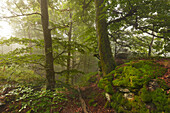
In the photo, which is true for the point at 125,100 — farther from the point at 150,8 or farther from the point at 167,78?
the point at 150,8

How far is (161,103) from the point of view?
2.44 m

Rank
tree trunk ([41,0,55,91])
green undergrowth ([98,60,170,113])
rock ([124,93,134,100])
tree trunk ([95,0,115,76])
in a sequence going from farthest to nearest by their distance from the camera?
tree trunk ([95,0,115,76]) < tree trunk ([41,0,55,91]) < rock ([124,93,134,100]) < green undergrowth ([98,60,170,113])

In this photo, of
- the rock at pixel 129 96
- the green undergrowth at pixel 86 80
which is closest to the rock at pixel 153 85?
the rock at pixel 129 96

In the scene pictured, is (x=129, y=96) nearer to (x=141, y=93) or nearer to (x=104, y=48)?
(x=141, y=93)

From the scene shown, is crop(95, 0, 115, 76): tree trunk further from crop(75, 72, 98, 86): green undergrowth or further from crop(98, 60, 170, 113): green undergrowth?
crop(75, 72, 98, 86): green undergrowth

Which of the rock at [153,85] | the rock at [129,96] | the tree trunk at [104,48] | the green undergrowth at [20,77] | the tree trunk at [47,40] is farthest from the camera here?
the tree trunk at [104,48]

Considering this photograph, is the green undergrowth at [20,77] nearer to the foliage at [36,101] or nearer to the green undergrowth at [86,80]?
the foliage at [36,101]

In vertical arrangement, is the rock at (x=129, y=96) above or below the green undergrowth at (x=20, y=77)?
below

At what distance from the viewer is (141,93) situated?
2.99 metres

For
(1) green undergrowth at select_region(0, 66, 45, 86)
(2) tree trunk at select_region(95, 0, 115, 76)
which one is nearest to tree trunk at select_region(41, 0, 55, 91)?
(1) green undergrowth at select_region(0, 66, 45, 86)

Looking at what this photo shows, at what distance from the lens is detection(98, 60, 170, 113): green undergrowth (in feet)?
8.35

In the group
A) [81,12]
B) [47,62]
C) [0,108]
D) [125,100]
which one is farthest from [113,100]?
[81,12]

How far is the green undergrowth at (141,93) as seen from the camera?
2.54 meters

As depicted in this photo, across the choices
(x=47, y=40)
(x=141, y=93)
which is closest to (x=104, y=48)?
(x=141, y=93)
